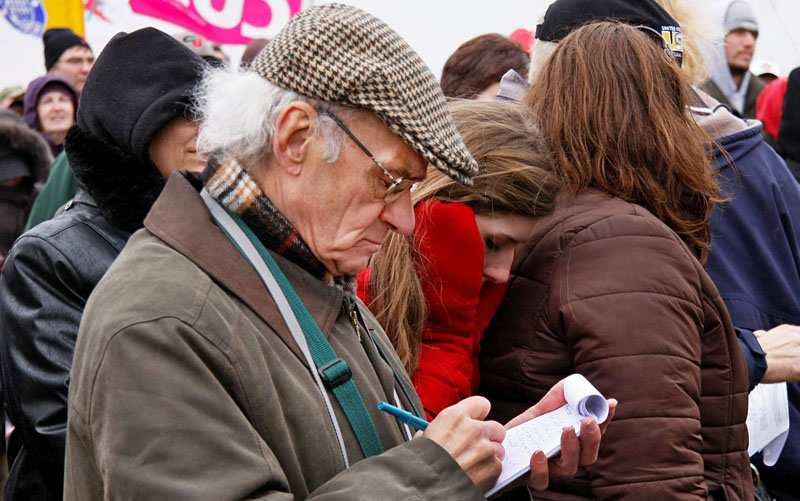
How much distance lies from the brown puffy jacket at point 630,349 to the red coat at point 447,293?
132 millimetres

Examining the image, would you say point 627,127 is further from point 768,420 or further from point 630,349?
point 768,420

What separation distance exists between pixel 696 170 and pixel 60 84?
4652mm

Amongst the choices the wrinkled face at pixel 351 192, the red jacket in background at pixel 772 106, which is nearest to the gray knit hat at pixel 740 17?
the red jacket in background at pixel 772 106

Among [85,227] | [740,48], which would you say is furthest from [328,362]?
[740,48]

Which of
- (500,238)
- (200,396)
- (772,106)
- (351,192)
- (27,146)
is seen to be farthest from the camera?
(772,106)

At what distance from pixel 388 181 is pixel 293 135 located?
20 centimetres

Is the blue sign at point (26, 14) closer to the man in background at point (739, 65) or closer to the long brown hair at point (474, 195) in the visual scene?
the man in background at point (739, 65)

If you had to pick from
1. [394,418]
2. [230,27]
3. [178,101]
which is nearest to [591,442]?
[394,418]

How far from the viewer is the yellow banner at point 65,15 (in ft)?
19.8

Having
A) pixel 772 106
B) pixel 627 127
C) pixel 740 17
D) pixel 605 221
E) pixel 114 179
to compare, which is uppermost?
pixel 627 127

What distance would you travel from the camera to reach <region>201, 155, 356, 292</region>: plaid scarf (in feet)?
5.08

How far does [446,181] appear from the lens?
212cm

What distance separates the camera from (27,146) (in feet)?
A: 15.3

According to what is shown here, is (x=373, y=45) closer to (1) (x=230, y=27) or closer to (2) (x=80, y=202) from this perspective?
(2) (x=80, y=202)
